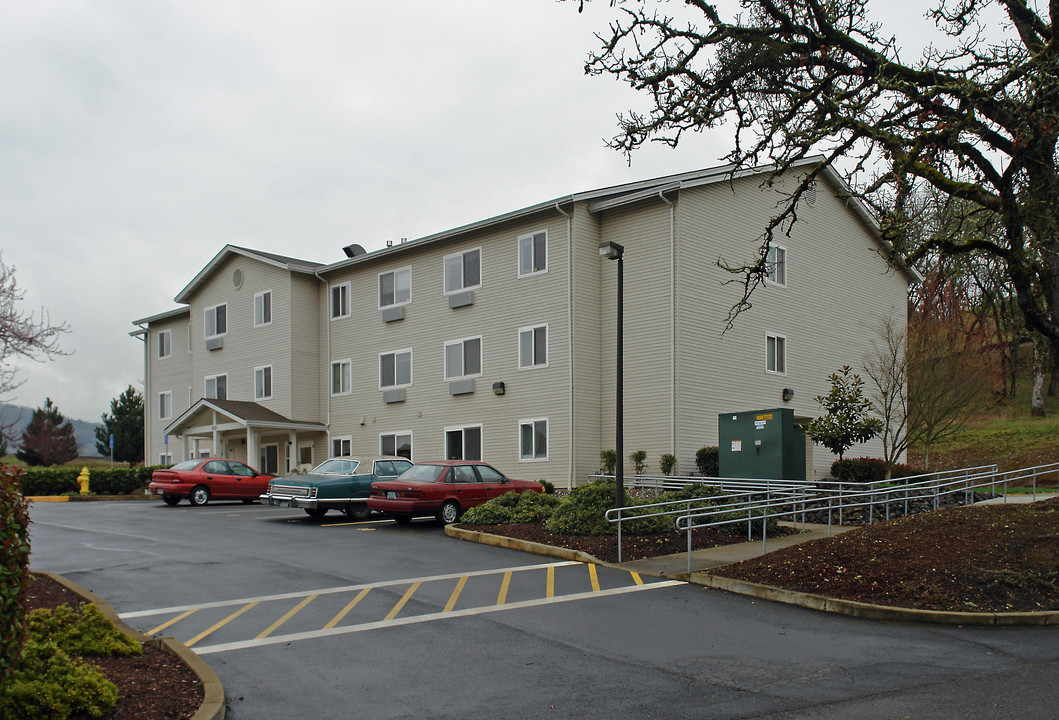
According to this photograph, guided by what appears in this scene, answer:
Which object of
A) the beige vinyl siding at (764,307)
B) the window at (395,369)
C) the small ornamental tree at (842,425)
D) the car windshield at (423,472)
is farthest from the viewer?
the window at (395,369)

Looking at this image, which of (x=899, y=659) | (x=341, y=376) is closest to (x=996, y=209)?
(x=899, y=659)

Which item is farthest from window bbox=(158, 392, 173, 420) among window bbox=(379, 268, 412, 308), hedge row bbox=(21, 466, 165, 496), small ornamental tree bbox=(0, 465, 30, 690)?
small ornamental tree bbox=(0, 465, 30, 690)

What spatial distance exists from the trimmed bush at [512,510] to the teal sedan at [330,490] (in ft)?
12.2

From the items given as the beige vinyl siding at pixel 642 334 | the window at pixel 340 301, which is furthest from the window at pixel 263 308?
the beige vinyl siding at pixel 642 334

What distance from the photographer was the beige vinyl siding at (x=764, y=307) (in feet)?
85.5

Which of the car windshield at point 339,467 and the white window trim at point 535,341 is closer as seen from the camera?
the car windshield at point 339,467

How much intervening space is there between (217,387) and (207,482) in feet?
40.5

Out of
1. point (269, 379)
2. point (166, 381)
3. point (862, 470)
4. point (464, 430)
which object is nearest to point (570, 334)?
point (464, 430)

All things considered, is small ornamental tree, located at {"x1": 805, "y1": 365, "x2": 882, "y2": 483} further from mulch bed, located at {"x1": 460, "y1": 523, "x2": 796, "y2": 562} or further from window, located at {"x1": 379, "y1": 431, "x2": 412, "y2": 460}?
window, located at {"x1": 379, "y1": 431, "x2": 412, "y2": 460}

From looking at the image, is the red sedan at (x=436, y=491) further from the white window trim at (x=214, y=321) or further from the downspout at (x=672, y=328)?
the white window trim at (x=214, y=321)

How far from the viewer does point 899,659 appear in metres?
8.52

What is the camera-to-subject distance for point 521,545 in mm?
15953

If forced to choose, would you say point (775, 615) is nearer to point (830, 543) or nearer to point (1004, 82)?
point (830, 543)

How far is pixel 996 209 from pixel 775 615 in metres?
6.43
